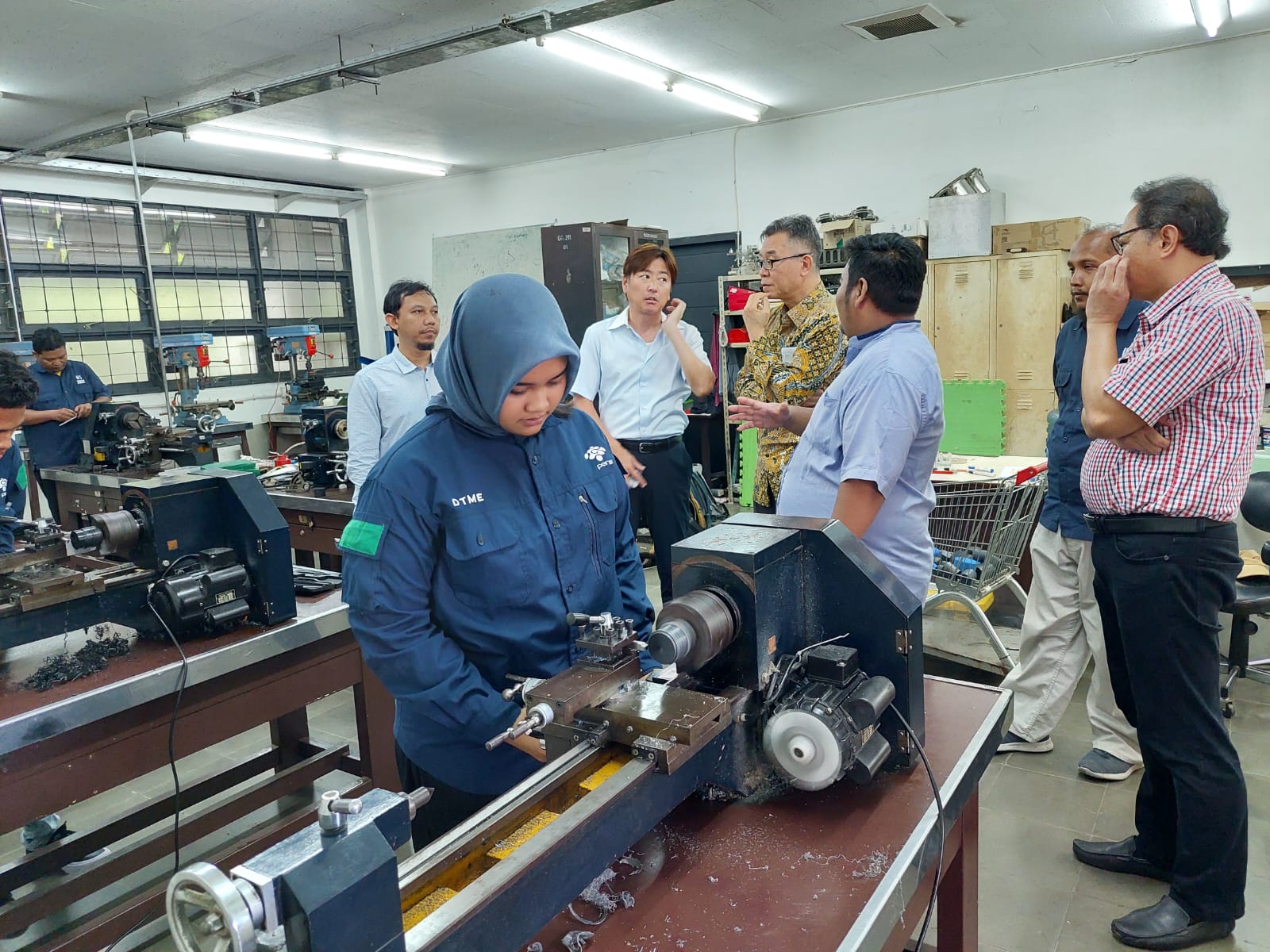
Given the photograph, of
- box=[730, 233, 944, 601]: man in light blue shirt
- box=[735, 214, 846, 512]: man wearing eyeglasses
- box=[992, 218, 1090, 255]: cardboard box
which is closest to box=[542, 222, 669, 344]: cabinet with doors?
box=[992, 218, 1090, 255]: cardboard box

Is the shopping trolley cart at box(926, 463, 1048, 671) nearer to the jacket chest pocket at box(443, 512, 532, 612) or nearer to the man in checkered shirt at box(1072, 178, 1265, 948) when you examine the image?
the man in checkered shirt at box(1072, 178, 1265, 948)

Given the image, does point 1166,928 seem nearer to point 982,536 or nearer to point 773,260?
point 982,536

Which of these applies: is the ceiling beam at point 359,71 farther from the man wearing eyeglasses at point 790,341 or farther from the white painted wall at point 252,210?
the man wearing eyeglasses at point 790,341

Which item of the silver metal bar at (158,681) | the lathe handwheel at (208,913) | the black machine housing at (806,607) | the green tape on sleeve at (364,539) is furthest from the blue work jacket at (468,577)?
the silver metal bar at (158,681)

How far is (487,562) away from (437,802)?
438mm

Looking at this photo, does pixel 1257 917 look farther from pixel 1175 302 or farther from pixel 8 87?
pixel 8 87

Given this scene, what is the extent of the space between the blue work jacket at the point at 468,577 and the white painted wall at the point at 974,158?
17.8 ft

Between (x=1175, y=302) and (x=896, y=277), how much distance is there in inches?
21.7

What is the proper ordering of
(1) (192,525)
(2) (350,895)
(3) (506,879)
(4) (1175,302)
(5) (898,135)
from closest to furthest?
(2) (350,895), (3) (506,879), (4) (1175,302), (1) (192,525), (5) (898,135)

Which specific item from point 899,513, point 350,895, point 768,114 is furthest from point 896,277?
point 768,114

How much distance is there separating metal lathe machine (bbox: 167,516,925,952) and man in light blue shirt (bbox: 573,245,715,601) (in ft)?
6.85

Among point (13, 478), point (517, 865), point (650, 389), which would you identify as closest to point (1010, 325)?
point (650, 389)

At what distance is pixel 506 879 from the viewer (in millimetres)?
774

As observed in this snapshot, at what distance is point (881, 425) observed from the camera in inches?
65.9
